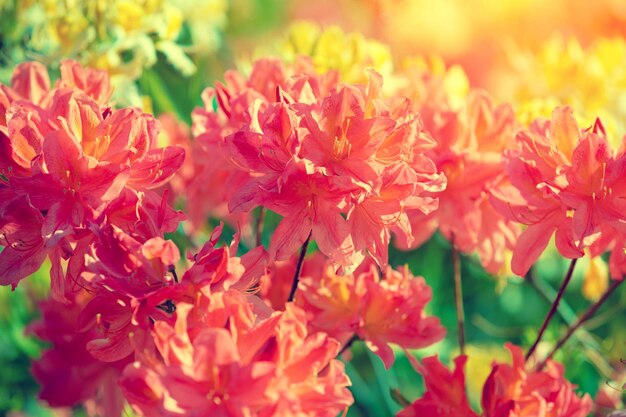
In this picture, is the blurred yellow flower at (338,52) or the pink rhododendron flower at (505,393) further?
the blurred yellow flower at (338,52)

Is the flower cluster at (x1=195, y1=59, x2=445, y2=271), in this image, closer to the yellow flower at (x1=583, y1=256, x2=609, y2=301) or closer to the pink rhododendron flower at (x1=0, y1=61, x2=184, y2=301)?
the pink rhododendron flower at (x1=0, y1=61, x2=184, y2=301)

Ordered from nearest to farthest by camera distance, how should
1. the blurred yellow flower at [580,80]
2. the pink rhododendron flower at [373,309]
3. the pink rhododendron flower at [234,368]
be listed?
the pink rhododendron flower at [234,368] < the pink rhododendron flower at [373,309] < the blurred yellow flower at [580,80]

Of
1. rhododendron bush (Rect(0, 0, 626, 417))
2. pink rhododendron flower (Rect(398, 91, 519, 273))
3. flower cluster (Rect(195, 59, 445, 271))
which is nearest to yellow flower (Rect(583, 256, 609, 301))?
rhododendron bush (Rect(0, 0, 626, 417))

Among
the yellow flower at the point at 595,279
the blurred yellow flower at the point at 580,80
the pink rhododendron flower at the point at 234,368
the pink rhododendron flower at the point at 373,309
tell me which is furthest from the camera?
the blurred yellow flower at the point at 580,80

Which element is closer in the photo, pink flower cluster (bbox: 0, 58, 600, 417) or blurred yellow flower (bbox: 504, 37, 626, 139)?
pink flower cluster (bbox: 0, 58, 600, 417)

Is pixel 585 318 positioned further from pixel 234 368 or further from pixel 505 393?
pixel 234 368

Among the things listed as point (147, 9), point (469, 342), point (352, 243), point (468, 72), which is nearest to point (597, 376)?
point (469, 342)

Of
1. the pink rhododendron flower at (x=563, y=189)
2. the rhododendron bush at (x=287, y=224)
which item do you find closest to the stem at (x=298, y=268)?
the rhododendron bush at (x=287, y=224)

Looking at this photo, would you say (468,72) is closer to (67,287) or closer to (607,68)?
(607,68)

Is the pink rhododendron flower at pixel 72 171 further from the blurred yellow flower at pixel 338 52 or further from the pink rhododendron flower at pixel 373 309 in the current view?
the blurred yellow flower at pixel 338 52

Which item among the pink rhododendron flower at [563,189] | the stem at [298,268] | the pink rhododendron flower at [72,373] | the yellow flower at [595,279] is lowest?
the pink rhododendron flower at [72,373]

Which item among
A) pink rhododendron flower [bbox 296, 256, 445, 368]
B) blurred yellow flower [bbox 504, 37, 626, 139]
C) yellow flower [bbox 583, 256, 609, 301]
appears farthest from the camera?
blurred yellow flower [bbox 504, 37, 626, 139]

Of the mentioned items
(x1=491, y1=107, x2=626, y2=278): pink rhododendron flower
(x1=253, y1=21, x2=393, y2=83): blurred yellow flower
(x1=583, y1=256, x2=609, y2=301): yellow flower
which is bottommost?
(x1=583, y1=256, x2=609, y2=301): yellow flower
